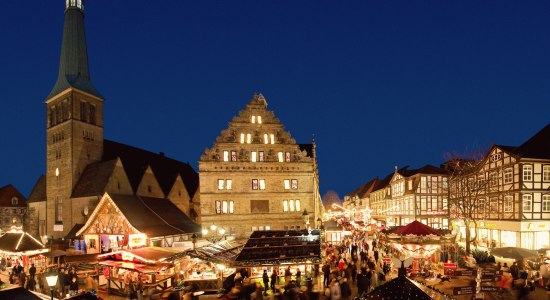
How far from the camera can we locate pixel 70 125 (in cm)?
5056

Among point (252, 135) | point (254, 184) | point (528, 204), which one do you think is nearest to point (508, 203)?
point (528, 204)

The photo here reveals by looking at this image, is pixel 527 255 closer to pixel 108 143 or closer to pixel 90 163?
pixel 90 163

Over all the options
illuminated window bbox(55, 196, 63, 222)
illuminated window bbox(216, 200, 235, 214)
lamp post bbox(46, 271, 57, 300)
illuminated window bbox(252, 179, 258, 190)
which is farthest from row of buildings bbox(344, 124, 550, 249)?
illuminated window bbox(55, 196, 63, 222)

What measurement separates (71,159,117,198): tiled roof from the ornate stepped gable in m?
14.8

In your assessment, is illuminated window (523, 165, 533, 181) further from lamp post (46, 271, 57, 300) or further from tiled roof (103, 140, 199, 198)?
tiled roof (103, 140, 199, 198)

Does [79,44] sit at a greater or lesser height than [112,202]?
greater

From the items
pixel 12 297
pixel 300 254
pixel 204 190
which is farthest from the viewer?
pixel 204 190

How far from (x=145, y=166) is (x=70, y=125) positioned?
10381 millimetres

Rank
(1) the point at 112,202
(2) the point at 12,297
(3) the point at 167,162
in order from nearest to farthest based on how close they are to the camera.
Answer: (2) the point at 12,297
(1) the point at 112,202
(3) the point at 167,162

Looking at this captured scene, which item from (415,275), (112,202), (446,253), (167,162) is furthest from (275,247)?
(167,162)

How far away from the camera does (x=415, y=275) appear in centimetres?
2155

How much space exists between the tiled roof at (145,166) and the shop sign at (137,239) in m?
20.0

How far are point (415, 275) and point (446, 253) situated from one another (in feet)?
21.8

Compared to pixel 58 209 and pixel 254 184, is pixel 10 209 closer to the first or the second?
pixel 58 209
